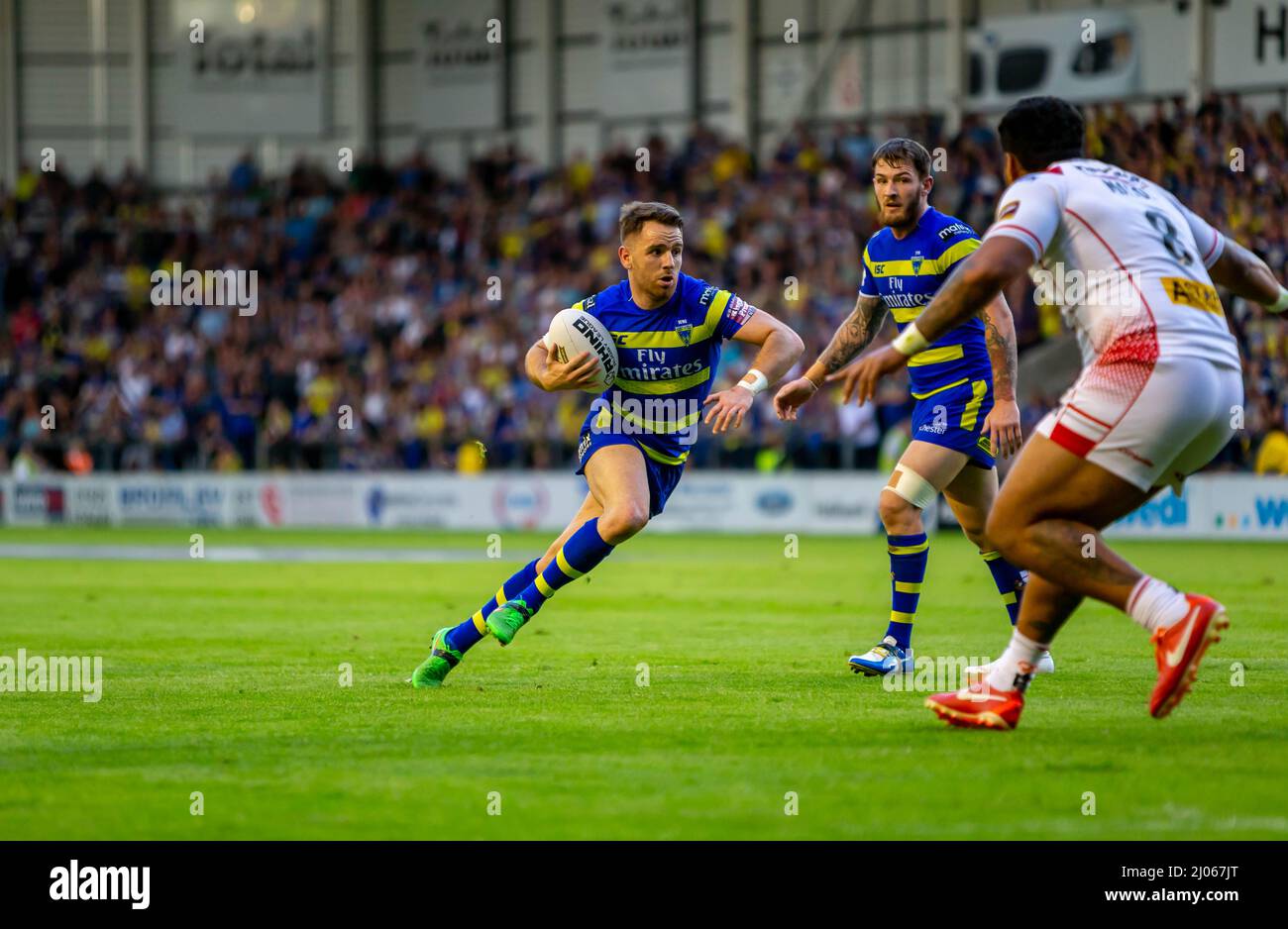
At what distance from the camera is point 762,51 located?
40938 mm

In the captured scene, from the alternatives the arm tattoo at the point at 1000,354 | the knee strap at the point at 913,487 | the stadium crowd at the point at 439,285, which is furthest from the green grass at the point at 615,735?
the stadium crowd at the point at 439,285

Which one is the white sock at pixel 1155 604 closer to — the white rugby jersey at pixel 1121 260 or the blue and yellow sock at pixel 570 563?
the white rugby jersey at pixel 1121 260

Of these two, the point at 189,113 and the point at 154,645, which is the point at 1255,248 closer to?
the point at 154,645

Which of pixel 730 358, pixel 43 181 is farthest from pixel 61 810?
pixel 43 181

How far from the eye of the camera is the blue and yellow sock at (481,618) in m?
9.27

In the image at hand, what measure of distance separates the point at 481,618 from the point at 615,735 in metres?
1.79

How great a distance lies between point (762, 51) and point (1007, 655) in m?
34.9

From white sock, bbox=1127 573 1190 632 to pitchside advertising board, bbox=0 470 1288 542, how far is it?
19.7 meters

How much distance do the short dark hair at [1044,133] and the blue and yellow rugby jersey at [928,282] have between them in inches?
107

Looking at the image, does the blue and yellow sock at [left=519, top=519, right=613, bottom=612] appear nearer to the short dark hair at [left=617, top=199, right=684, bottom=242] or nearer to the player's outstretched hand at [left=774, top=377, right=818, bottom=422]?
the player's outstretched hand at [left=774, top=377, right=818, bottom=422]

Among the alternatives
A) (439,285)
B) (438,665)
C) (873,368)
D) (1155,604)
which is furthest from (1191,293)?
(439,285)

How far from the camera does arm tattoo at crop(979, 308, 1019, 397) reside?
977 centimetres

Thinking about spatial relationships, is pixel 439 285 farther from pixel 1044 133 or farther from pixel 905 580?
pixel 1044 133

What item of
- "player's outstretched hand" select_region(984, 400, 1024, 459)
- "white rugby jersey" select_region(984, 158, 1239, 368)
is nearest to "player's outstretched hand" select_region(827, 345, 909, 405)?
"white rugby jersey" select_region(984, 158, 1239, 368)
